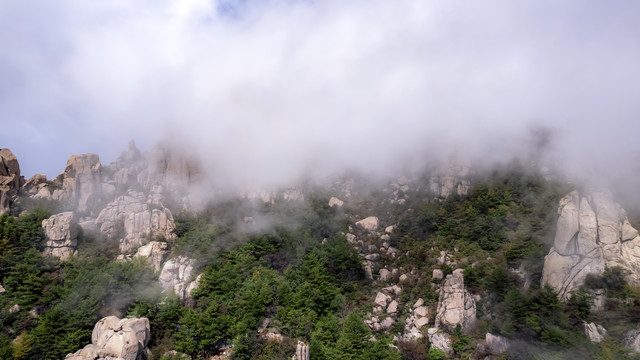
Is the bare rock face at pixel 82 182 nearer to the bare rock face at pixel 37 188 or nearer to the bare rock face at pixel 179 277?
the bare rock face at pixel 37 188

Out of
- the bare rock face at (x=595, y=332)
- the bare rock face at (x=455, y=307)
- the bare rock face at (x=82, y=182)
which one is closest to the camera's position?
the bare rock face at (x=595, y=332)

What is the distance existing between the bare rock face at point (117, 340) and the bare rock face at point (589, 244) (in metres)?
49.8

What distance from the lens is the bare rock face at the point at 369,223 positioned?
234 feet

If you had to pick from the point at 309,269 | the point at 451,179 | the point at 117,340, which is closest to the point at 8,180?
the point at 117,340

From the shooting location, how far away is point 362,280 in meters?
58.2

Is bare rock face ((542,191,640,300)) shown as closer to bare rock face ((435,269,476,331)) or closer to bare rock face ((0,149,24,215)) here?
bare rock face ((435,269,476,331))

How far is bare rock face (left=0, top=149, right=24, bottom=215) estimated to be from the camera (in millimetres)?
57188

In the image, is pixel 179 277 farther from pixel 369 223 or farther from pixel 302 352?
pixel 369 223

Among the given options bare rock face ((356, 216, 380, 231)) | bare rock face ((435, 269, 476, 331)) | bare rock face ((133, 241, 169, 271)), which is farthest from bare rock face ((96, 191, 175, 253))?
bare rock face ((435, 269, 476, 331))

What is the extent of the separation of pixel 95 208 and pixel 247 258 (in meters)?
31.7

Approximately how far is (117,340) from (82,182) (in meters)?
38.4

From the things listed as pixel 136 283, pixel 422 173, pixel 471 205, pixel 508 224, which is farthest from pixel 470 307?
pixel 136 283

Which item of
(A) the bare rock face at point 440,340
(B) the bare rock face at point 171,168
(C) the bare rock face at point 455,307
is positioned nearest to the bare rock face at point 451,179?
(C) the bare rock face at point 455,307

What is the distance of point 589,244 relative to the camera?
40156mm
